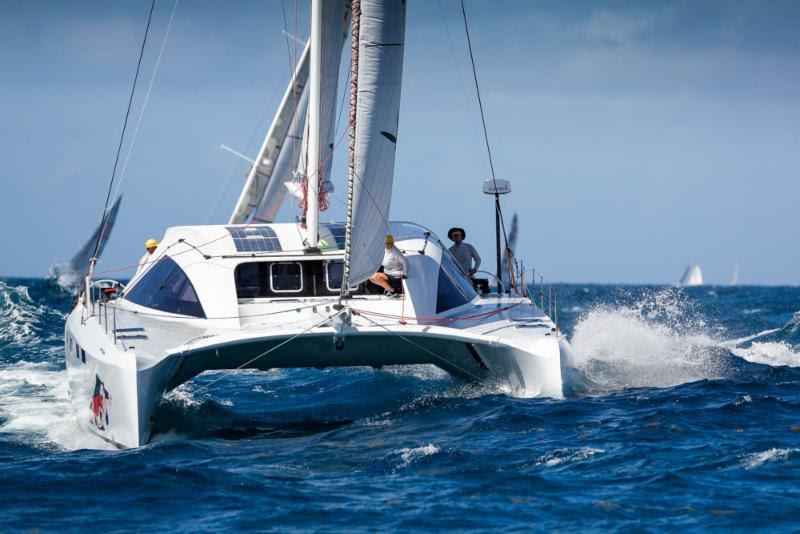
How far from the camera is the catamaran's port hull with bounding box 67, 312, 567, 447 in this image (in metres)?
8.73

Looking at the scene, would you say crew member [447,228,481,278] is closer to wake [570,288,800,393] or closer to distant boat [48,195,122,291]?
wake [570,288,800,393]

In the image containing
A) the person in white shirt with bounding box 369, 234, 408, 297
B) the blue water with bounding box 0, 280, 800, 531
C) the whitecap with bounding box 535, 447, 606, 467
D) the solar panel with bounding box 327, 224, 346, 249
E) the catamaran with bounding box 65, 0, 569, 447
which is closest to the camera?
the blue water with bounding box 0, 280, 800, 531

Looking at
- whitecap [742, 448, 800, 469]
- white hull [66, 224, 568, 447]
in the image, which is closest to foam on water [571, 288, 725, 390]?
white hull [66, 224, 568, 447]

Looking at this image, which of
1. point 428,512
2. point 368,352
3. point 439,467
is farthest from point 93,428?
point 428,512

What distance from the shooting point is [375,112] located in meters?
9.29

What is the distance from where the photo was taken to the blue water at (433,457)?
646cm

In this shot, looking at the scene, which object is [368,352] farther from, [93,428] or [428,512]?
[428,512]

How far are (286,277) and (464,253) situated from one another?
3.00m


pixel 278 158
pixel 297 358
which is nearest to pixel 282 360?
pixel 297 358

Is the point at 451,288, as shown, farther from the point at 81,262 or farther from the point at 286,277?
the point at 81,262

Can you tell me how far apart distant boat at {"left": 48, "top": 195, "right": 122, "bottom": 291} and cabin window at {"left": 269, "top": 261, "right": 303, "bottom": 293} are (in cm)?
1853

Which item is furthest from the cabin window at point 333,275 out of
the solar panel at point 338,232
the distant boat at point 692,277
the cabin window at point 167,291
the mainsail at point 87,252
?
the distant boat at point 692,277

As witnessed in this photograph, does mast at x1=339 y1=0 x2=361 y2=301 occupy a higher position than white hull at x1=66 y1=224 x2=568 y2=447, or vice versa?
mast at x1=339 y1=0 x2=361 y2=301

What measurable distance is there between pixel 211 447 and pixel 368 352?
7.06ft
